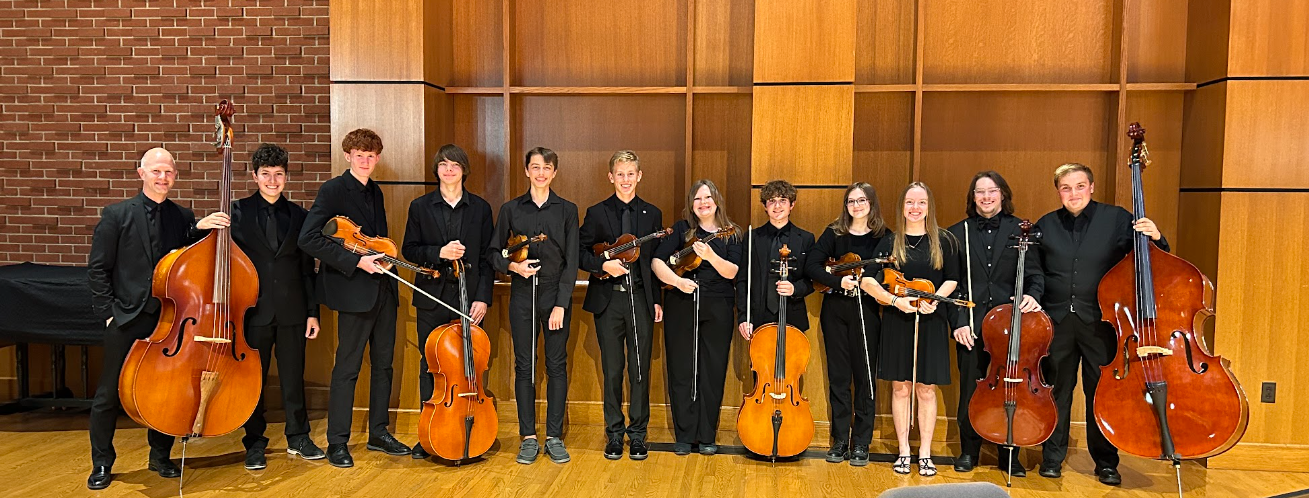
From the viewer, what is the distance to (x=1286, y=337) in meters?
3.81

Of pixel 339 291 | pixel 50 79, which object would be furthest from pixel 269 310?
pixel 50 79

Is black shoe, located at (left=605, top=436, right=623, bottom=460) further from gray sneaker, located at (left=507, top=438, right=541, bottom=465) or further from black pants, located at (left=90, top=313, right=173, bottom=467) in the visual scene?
black pants, located at (left=90, top=313, right=173, bottom=467)

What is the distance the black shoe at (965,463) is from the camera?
3771mm

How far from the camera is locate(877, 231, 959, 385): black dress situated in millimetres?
3641

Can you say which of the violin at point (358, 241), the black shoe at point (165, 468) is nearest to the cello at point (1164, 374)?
the violin at point (358, 241)

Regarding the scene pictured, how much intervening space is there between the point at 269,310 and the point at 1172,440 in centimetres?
348

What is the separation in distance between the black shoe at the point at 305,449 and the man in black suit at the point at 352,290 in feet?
0.29

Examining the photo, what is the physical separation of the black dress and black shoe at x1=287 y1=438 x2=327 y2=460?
247cm

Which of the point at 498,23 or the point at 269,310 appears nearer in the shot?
the point at 269,310

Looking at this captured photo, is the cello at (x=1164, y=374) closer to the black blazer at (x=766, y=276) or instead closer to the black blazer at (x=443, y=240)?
the black blazer at (x=766, y=276)

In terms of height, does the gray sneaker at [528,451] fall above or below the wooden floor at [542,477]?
above

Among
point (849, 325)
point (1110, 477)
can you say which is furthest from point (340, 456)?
point (1110, 477)

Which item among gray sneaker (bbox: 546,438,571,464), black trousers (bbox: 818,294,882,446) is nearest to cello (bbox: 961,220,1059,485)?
black trousers (bbox: 818,294,882,446)

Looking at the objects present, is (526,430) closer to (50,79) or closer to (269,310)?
(269,310)
